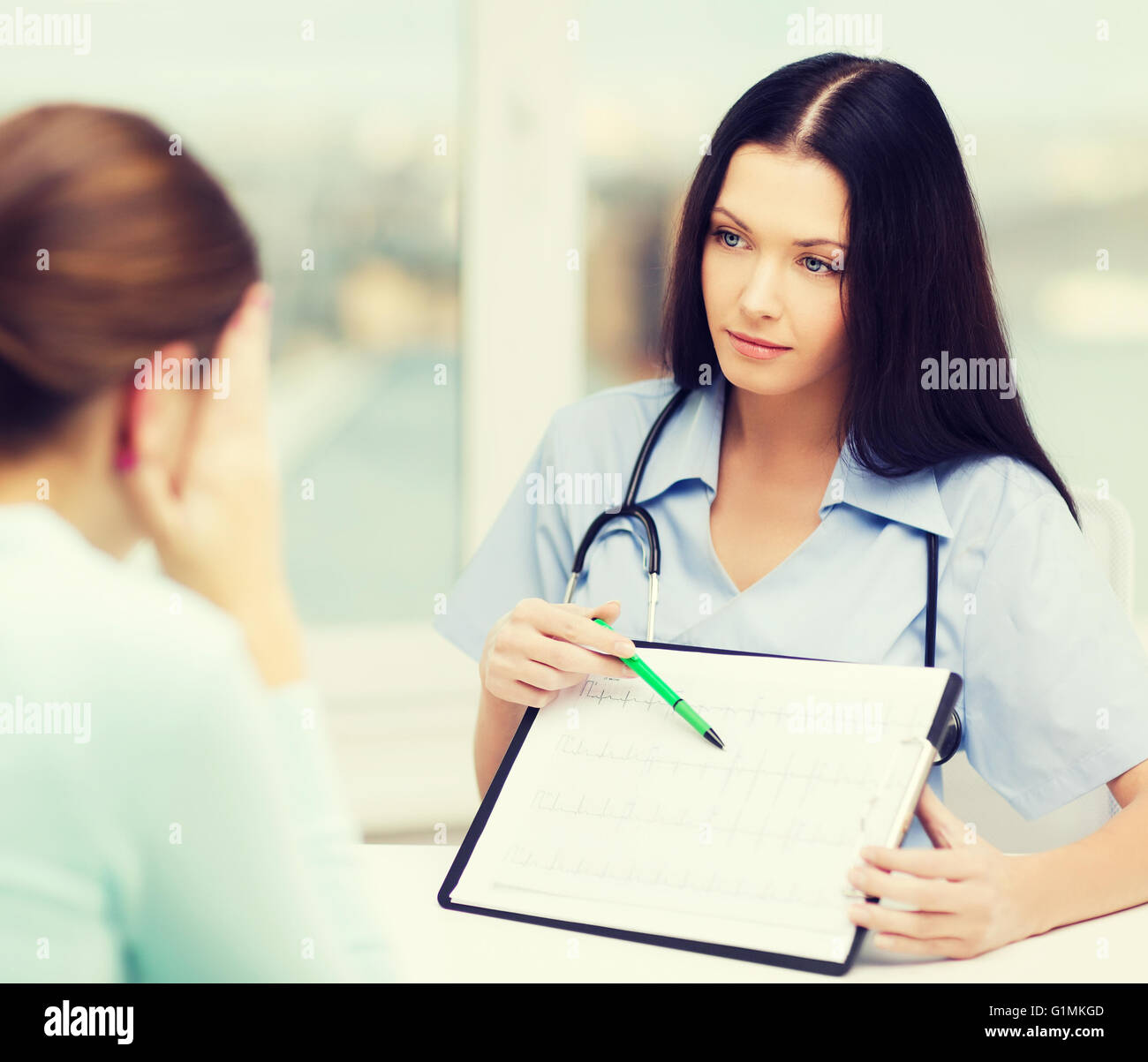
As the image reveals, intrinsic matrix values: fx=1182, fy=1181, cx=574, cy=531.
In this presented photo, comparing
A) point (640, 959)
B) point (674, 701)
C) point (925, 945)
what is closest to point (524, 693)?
point (674, 701)

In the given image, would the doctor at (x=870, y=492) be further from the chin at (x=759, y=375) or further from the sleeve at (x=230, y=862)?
the sleeve at (x=230, y=862)

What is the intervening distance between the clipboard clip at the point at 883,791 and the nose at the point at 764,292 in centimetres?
47

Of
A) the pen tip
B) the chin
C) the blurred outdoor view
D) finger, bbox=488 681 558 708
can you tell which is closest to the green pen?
the pen tip

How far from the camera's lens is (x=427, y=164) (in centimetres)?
221

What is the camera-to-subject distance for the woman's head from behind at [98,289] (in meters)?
0.56

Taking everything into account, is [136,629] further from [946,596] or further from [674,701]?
[946,596]

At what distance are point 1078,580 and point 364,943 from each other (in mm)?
857

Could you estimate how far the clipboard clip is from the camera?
2.77ft

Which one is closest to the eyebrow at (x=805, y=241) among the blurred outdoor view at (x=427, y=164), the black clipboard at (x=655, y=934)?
the black clipboard at (x=655, y=934)

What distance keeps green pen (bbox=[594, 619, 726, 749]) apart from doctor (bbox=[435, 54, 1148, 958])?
0.26 feet

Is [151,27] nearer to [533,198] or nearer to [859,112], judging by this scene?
[533,198]

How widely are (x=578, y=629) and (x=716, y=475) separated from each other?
41cm

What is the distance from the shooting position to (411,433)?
231cm

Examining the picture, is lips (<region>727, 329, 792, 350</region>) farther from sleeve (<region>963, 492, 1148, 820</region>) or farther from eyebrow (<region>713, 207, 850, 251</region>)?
sleeve (<region>963, 492, 1148, 820</region>)
